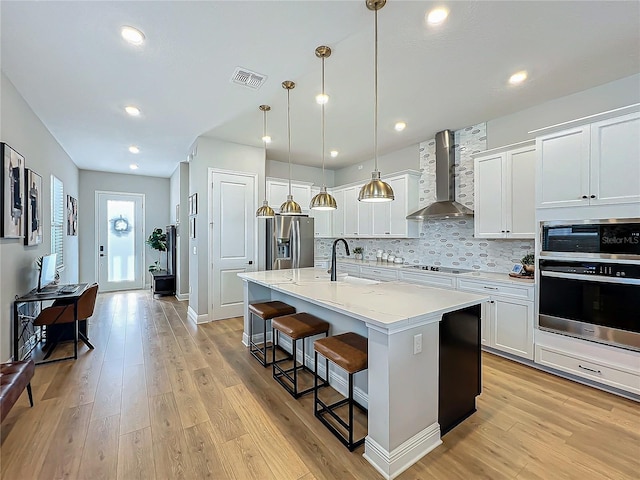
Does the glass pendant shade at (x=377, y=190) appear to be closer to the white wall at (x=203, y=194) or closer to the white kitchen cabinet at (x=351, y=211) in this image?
the white wall at (x=203, y=194)

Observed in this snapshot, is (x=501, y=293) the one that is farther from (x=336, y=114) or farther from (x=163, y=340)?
(x=163, y=340)

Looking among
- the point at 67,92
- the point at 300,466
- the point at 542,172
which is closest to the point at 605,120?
the point at 542,172

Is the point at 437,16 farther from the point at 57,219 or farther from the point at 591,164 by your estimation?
the point at 57,219

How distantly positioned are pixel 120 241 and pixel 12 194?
4.84m

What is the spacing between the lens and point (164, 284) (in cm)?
661

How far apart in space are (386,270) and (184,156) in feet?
14.8

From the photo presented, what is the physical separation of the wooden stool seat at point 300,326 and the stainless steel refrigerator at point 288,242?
2.46 meters

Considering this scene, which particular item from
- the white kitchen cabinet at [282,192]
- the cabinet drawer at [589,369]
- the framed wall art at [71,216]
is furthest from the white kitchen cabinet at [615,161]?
the framed wall art at [71,216]

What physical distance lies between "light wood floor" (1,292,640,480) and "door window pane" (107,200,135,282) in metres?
4.75

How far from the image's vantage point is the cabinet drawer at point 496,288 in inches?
120

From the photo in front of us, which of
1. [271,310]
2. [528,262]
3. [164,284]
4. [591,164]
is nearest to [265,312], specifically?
[271,310]

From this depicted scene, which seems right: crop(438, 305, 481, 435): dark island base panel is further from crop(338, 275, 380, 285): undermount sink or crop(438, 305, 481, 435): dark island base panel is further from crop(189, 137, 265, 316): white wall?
crop(189, 137, 265, 316): white wall

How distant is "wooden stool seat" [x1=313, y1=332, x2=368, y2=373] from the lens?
1847 millimetres

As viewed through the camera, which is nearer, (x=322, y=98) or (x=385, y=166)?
(x=322, y=98)
